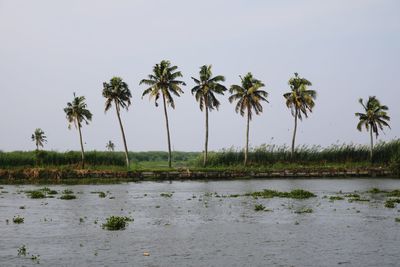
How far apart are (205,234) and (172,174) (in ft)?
181

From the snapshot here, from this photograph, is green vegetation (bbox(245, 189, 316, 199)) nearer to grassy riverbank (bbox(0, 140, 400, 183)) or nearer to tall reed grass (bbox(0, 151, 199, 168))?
grassy riverbank (bbox(0, 140, 400, 183))

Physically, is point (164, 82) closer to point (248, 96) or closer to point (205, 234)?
point (248, 96)

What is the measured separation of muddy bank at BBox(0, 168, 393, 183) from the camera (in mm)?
82000

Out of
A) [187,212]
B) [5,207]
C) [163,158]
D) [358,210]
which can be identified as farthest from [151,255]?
[163,158]

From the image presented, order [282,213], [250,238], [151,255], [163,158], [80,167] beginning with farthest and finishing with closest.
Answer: [163,158], [80,167], [282,213], [250,238], [151,255]

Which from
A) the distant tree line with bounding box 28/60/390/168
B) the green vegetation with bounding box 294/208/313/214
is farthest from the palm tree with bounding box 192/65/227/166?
the green vegetation with bounding box 294/208/313/214

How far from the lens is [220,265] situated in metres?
23.1

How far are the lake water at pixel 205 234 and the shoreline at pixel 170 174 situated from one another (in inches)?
1357

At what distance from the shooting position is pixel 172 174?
282ft

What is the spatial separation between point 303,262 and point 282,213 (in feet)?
54.0

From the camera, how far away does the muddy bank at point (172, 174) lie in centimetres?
8200

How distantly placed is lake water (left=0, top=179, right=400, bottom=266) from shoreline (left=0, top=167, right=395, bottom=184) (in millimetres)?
34467

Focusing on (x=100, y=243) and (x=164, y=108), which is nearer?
(x=100, y=243)

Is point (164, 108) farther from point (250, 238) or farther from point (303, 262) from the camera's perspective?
Result: point (303, 262)
